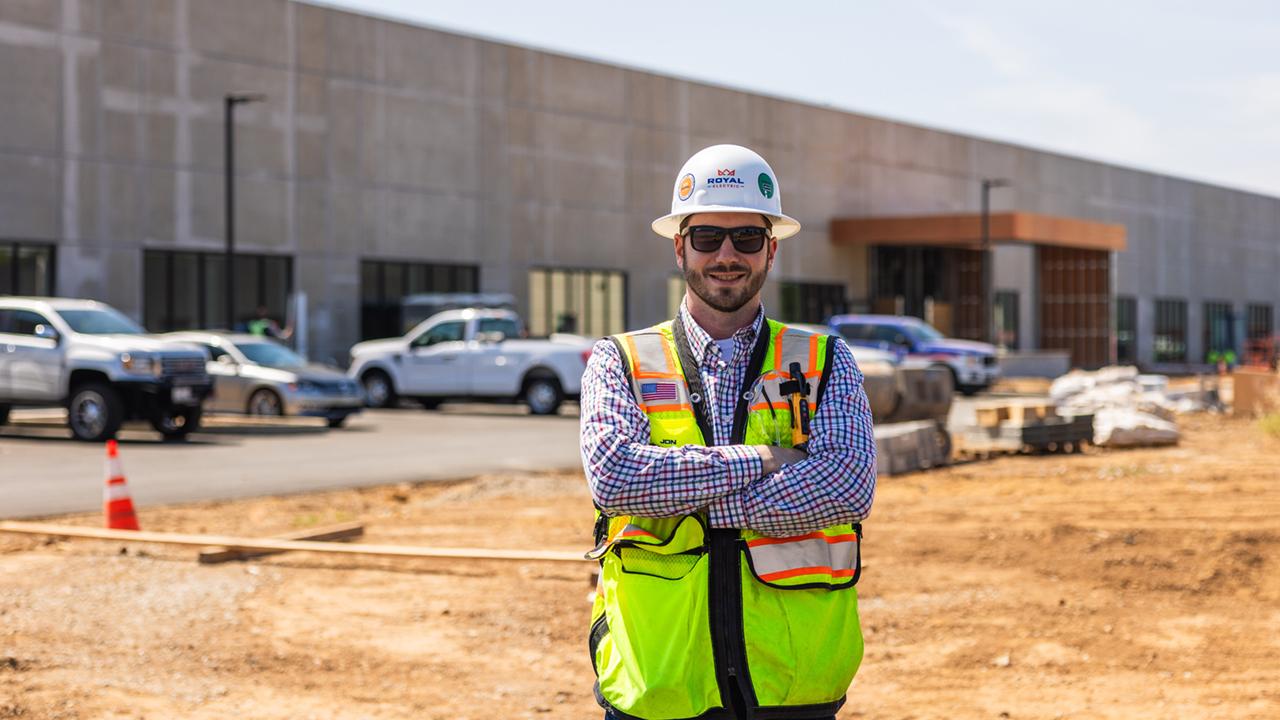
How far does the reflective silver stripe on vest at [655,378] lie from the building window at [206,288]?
107 ft

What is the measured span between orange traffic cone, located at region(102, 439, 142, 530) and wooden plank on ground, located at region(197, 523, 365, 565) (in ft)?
3.76

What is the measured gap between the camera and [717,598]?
11.1 feet

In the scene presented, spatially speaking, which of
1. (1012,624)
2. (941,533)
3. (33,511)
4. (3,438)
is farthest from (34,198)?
(1012,624)

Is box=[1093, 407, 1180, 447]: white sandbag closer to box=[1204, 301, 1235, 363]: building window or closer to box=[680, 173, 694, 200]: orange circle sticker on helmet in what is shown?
box=[680, 173, 694, 200]: orange circle sticker on helmet

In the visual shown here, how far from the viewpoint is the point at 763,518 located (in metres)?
3.42

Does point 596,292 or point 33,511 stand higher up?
point 596,292

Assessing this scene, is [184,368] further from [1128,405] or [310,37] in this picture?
[310,37]

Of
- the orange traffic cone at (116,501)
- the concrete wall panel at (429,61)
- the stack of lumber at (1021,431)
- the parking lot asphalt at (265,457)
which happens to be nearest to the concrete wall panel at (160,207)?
the concrete wall panel at (429,61)

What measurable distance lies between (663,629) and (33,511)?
11.6 meters

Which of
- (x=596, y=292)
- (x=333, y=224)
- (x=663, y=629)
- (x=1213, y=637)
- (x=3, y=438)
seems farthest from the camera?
(x=596, y=292)

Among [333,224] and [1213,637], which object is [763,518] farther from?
[333,224]

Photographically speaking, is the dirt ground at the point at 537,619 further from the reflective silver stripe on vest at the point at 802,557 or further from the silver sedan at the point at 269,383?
the silver sedan at the point at 269,383

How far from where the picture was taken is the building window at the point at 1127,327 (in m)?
72.6

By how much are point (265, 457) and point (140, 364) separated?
3.16 metres
